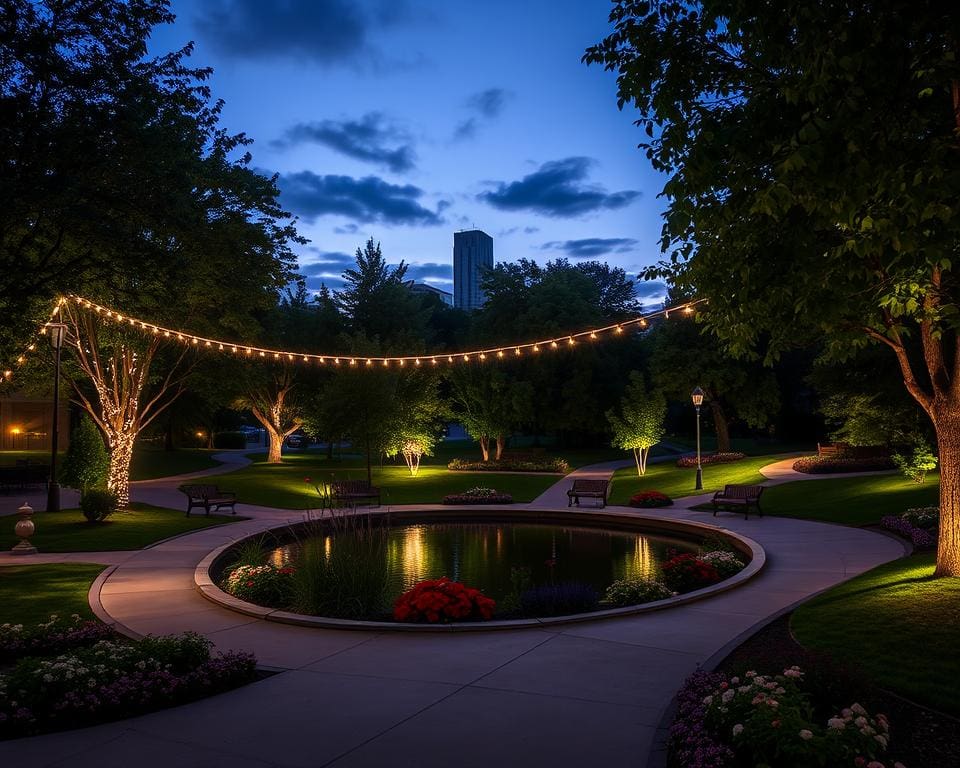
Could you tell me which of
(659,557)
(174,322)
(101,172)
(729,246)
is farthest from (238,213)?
(729,246)

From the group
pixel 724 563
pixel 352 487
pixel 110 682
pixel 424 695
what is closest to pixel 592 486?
pixel 352 487

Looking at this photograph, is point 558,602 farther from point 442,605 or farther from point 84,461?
point 84,461

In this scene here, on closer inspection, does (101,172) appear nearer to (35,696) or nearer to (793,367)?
(35,696)

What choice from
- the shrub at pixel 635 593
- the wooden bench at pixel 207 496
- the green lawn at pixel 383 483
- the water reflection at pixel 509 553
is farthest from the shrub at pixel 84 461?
the shrub at pixel 635 593

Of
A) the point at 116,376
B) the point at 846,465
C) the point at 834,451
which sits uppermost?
the point at 116,376

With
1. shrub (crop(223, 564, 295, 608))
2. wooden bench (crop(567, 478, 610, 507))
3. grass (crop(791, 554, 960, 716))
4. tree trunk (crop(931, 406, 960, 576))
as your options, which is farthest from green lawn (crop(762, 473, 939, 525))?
shrub (crop(223, 564, 295, 608))

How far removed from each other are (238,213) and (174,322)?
4.10m

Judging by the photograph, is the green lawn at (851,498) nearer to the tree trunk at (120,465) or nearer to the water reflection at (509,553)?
the water reflection at (509,553)

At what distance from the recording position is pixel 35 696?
564 cm

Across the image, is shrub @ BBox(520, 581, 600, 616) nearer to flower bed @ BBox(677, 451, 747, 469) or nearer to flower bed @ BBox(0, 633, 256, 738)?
flower bed @ BBox(0, 633, 256, 738)

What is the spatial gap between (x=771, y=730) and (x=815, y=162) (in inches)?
172

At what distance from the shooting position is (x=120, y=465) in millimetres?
Result: 22656

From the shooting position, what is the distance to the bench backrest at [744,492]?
2023 centimetres

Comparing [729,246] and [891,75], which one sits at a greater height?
[891,75]
